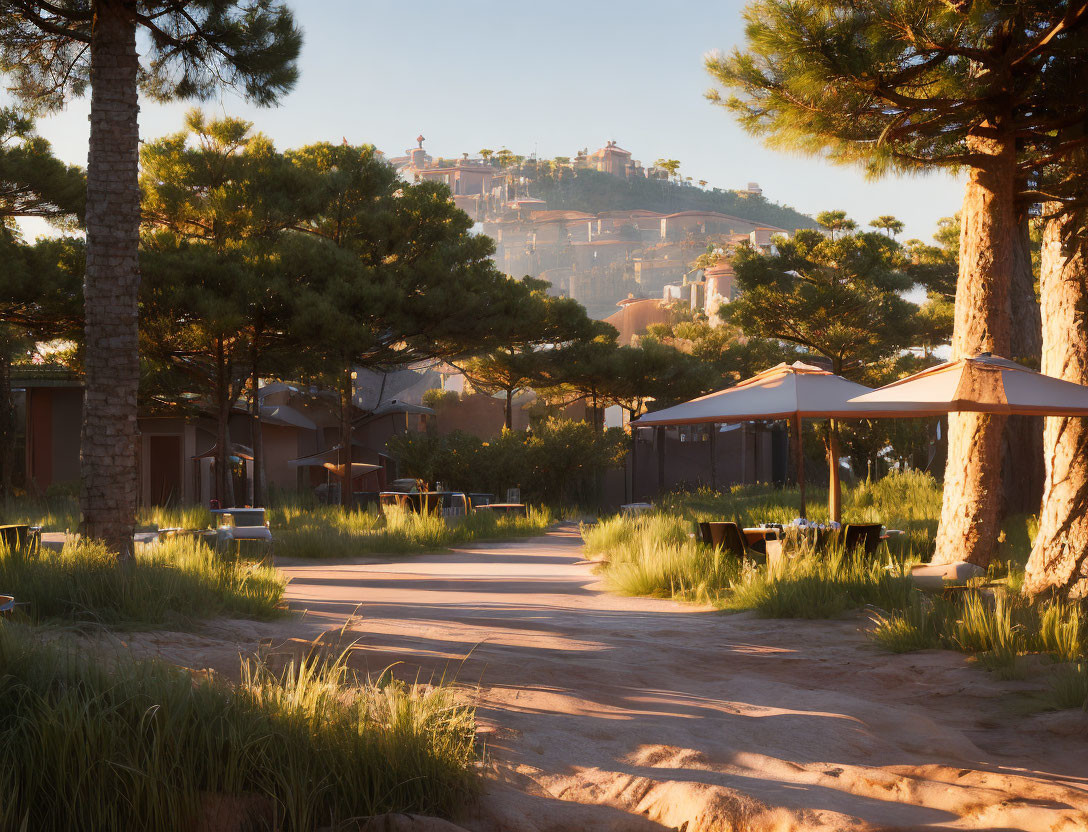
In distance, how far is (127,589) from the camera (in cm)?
634

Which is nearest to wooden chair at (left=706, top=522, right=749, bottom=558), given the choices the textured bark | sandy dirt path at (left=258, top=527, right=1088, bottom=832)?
sandy dirt path at (left=258, top=527, right=1088, bottom=832)

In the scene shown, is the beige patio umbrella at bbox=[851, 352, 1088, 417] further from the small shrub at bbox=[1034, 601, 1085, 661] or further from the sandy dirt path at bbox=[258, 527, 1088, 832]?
the sandy dirt path at bbox=[258, 527, 1088, 832]

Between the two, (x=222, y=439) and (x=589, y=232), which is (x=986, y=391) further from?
(x=589, y=232)

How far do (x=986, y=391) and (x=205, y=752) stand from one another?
6.17 metres

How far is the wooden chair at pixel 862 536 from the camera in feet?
30.7

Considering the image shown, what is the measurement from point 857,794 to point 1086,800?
89 centimetres

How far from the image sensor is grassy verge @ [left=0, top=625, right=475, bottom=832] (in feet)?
10.8

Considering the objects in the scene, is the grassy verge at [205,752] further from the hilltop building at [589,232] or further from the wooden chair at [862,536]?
the hilltop building at [589,232]

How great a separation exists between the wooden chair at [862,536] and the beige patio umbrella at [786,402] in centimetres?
121

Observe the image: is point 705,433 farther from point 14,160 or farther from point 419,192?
point 14,160

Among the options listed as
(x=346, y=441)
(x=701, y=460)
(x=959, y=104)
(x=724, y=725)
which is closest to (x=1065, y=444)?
(x=959, y=104)

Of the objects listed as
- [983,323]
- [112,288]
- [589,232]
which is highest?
[589,232]

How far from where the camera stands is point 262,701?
3.87 meters

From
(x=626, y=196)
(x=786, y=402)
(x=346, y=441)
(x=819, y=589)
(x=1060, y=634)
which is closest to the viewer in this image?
(x=1060, y=634)
